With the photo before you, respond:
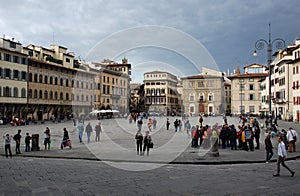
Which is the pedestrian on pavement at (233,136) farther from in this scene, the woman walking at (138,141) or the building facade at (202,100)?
the woman walking at (138,141)

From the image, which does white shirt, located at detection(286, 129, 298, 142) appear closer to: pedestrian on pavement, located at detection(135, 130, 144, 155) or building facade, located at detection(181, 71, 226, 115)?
building facade, located at detection(181, 71, 226, 115)

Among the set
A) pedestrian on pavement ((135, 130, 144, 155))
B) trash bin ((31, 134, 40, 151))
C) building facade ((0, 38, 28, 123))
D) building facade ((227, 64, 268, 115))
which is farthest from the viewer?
building facade ((227, 64, 268, 115))

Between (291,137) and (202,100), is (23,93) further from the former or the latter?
(291,137)

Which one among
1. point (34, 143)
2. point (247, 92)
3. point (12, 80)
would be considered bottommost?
point (34, 143)

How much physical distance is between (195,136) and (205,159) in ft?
15.9

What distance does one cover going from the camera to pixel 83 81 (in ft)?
234

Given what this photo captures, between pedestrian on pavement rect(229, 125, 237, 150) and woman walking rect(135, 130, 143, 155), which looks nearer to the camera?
woman walking rect(135, 130, 143, 155)

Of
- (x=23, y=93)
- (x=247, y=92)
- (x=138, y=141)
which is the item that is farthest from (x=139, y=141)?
(x=247, y=92)

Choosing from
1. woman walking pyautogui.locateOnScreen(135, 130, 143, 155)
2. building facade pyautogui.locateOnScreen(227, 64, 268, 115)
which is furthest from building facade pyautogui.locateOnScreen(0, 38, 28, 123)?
building facade pyautogui.locateOnScreen(227, 64, 268, 115)

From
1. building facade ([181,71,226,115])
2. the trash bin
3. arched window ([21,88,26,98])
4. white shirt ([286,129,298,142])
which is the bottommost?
the trash bin

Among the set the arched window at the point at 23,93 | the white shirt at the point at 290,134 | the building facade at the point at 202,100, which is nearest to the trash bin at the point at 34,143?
the building facade at the point at 202,100

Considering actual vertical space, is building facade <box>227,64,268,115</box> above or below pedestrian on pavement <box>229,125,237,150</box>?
above

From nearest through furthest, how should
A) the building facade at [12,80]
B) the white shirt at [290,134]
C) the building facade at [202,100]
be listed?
the white shirt at [290,134]
the building facade at [202,100]
the building facade at [12,80]

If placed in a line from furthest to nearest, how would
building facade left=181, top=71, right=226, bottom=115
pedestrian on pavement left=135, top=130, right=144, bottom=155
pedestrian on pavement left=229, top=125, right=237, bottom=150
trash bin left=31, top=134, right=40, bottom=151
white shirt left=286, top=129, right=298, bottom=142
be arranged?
building facade left=181, top=71, right=226, bottom=115, trash bin left=31, top=134, right=40, bottom=151, pedestrian on pavement left=229, top=125, right=237, bottom=150, white shirt left=286, top=129, right=298, bottom=142, pedestrian on pavement left=135, top=130, right=144, bottom=155
